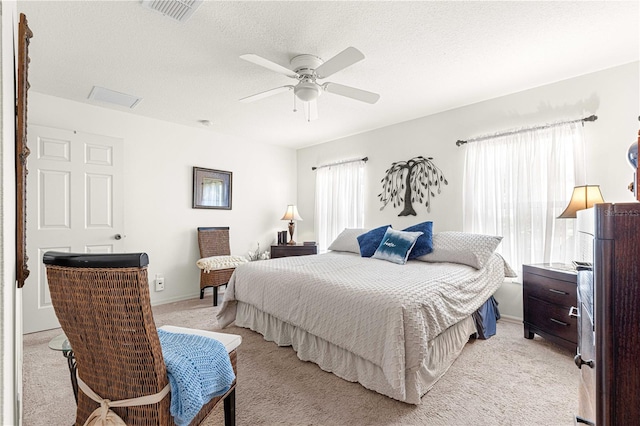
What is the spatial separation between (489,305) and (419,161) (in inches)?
77.1

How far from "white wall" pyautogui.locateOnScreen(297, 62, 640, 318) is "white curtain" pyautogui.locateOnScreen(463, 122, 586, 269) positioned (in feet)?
0.40

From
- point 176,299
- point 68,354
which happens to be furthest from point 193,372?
point 176,299

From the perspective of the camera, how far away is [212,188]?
4.52 metres

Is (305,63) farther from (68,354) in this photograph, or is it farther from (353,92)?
(68,354)

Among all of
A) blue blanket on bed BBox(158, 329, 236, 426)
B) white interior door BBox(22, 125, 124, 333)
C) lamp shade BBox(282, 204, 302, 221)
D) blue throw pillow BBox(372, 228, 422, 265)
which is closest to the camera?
blue blanket on bed BBox(158, 329, 236, 426)

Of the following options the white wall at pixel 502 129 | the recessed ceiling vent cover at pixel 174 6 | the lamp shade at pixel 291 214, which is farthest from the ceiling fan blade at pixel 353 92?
the lamp shade at pixel 291 214

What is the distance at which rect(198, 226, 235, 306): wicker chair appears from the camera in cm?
385

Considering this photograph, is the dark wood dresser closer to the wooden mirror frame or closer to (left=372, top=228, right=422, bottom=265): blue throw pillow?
the wooden mirror frame

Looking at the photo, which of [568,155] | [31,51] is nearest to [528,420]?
[568,155]

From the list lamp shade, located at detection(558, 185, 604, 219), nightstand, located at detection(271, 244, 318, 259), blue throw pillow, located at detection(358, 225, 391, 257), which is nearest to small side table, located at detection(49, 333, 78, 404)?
blue throw pillow, located at detection(358, 225, 391, 257)

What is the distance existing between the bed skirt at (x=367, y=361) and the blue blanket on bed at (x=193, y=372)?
0.95m

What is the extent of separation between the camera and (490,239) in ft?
9.62

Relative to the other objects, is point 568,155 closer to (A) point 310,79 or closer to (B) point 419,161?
(B) point 419,161

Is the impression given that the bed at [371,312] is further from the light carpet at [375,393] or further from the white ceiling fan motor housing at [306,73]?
the white ceiling fan motor housing at [306,73]
